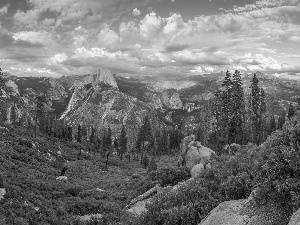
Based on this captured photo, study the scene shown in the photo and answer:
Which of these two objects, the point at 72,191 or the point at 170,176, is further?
the point at 72,191

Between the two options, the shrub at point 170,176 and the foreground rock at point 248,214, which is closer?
the foreground rock at point 248,214

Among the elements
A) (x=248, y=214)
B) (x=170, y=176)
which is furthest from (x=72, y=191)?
(x=248, y=214)

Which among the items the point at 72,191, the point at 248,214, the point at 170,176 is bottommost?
the point at 72,191

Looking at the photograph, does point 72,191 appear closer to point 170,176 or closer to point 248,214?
point 170,176

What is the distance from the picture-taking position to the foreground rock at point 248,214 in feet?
20.4

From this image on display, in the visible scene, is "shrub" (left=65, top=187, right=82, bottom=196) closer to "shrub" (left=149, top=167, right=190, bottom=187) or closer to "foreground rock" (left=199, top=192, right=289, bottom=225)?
"shrub" (left=149, top=167, right=190, bottom=187)

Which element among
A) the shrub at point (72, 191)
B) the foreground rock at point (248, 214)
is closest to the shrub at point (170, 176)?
the shrub at point (72, 191)

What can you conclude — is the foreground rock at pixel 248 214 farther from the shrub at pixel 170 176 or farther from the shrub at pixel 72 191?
the shrub at pixel 72 191

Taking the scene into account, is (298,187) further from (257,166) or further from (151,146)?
(151,146)

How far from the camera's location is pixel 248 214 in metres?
6.77

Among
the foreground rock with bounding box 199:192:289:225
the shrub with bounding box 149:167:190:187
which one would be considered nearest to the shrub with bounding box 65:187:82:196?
the shrub with bounding box 149:167:190:187

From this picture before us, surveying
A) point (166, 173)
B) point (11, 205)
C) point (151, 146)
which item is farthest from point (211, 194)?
point (151, 146)

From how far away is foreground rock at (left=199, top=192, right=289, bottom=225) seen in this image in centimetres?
623

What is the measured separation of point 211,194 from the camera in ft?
32.3
